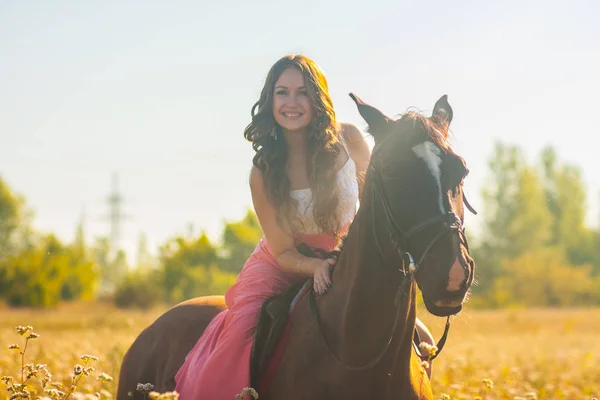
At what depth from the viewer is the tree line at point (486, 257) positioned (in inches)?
1758

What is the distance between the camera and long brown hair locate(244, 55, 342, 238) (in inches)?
184

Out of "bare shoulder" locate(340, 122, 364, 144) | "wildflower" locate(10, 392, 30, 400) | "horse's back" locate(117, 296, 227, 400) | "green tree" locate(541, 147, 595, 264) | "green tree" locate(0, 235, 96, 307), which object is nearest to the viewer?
"wildflower" locate(10, 392, 30, 400)

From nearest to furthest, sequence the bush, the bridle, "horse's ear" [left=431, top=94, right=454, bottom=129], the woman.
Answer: the bridle
"horse's ear" [left=431, top=94, right=454, bottom=129]
the woman
the bush

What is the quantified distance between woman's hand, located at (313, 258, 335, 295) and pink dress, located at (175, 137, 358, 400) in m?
0.47

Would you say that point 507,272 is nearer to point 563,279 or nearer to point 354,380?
point 563,279

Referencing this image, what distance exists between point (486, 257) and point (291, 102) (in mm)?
64891

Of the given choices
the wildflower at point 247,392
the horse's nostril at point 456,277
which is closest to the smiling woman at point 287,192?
the wildflower at point 247,392

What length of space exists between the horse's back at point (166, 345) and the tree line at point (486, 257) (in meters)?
31.4

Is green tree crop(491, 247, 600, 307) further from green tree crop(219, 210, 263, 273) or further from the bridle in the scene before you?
the bridle

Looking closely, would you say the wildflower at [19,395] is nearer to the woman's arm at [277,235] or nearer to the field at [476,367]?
the field at [476,367]

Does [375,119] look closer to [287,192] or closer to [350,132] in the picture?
[287,192]

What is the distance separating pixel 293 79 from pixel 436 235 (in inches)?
73.4

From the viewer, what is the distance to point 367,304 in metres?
3.91

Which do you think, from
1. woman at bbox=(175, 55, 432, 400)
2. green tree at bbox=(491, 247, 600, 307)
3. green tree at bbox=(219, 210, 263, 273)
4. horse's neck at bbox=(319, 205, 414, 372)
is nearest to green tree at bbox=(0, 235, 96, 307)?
green tree at bbox=(219, 210, 263, 273)
